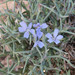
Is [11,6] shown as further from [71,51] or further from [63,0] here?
[71,51]

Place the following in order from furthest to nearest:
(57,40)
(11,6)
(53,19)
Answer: (11,6), (53,19), (57,40)

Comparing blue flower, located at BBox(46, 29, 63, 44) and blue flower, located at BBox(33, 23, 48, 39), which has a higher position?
blue flower, located at BBox(33, 23, 48, 39)

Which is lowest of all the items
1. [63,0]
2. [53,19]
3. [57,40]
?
[57,40]

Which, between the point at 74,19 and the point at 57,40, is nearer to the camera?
the point at 57,40

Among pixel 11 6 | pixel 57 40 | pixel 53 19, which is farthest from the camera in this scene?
pixel 11 6

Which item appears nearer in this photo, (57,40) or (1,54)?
(57,40)

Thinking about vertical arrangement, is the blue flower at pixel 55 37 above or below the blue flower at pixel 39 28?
below

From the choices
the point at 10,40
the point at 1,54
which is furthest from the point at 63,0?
the point at 1,54

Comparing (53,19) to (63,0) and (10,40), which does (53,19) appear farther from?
(10,40)

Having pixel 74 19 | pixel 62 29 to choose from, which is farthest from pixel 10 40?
pixel 74 19

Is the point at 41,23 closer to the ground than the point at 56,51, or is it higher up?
higher up
